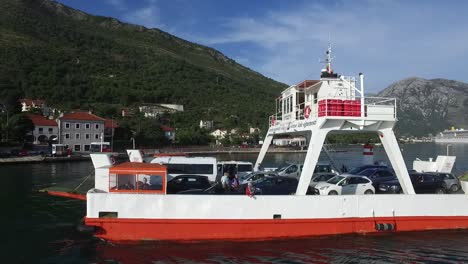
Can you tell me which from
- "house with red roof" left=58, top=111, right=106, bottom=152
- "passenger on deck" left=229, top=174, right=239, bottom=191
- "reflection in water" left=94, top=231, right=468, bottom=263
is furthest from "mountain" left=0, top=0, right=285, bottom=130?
"reflection in water" left=94, top=231, right=468, bottom=263

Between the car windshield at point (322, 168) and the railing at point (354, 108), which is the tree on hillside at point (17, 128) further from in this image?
the railing at point (354, 108)

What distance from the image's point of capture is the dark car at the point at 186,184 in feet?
59.4

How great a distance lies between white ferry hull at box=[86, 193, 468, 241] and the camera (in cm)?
1386

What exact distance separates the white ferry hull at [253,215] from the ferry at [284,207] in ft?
0.11

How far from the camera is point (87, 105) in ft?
399

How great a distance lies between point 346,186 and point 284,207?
166 inches

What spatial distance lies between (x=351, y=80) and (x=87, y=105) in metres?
117

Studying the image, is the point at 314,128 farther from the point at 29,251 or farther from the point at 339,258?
the point at 29,251

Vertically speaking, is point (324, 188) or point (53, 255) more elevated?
point (324, 188)

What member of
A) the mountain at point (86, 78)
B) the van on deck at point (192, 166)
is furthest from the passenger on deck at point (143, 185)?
the mountain at point (86, 78)

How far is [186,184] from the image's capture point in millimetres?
18344

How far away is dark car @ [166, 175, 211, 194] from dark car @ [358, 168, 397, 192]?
329 inches

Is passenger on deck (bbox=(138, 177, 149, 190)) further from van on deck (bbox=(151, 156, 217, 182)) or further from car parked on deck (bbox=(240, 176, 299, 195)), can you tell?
van on deck (bbox=(151, 156, 217, 182))

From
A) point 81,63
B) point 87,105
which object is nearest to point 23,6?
point 81,63
